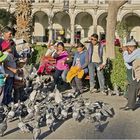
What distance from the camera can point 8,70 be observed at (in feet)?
27.9

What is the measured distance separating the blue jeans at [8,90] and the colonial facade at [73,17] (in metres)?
44.0

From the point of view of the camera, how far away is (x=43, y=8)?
2227 inches

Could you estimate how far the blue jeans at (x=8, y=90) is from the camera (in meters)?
8.58

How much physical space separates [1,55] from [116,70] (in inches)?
128

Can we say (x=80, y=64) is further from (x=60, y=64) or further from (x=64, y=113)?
(x=64, y=113)

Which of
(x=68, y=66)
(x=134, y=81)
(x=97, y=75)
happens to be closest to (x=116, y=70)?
(x=97, y=75)

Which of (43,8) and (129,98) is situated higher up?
(43,8)

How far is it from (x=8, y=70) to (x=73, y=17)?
154 ft

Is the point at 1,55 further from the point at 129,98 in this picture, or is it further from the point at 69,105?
the point at 129,98

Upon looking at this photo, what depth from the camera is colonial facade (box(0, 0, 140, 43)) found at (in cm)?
5375

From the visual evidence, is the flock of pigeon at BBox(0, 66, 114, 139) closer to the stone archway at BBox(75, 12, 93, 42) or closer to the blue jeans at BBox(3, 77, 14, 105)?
the blue jeans at BBox(3, 77, 14, 105)

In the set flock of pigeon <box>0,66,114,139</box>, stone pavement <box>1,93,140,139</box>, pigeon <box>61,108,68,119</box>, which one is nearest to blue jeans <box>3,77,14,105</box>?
flock of pigeon <box>0,66,114,139</box>

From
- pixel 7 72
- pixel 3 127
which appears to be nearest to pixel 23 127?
pixel 3 127

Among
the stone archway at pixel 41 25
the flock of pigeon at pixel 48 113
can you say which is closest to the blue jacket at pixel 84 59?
the flock of pigeon at pixel 48 113
